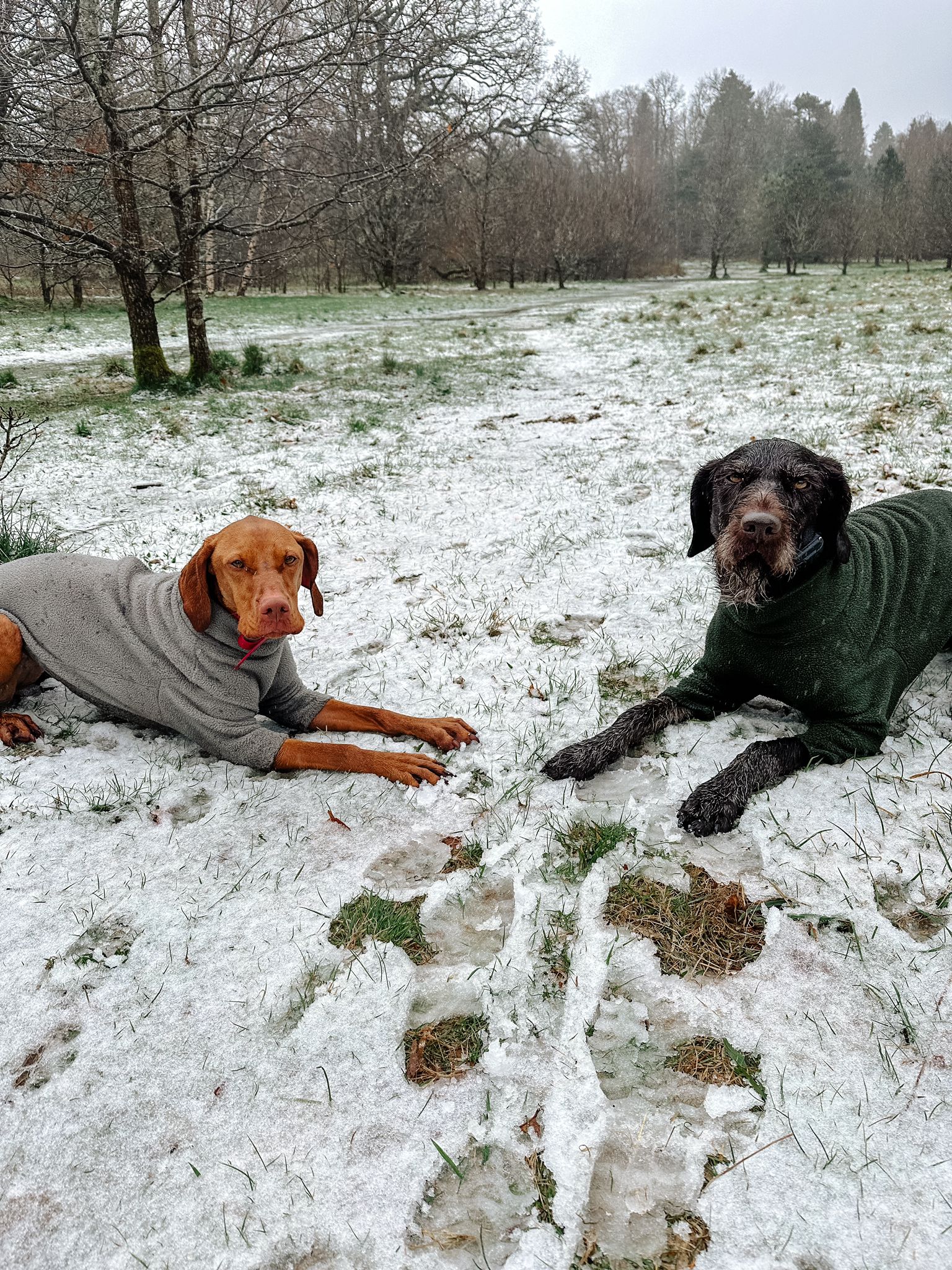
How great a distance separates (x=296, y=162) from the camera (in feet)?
36.8

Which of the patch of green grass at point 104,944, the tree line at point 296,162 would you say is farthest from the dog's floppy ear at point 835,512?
the tree line at point 296,162

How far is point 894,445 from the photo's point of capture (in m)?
6.05

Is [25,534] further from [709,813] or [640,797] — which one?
[709,813]

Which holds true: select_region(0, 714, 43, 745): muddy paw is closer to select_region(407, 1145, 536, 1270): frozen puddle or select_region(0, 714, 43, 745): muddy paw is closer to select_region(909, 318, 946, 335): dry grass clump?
select_region(407, 1145, 536, 1270): frozen puddle

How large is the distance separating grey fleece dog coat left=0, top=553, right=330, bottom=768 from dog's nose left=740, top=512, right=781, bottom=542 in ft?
5.95

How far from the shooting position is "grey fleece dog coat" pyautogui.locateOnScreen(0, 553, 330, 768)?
2.82 metres

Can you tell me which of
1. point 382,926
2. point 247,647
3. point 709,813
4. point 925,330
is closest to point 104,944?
point 382,926

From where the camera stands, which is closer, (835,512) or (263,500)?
(835,512)

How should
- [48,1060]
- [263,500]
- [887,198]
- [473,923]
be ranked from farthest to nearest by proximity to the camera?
[887,198] < [263,500] < [473,923] < [48,1060]

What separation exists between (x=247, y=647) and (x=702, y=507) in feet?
6.26

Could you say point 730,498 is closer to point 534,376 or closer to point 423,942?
point 423,942

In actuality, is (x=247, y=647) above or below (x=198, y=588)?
below

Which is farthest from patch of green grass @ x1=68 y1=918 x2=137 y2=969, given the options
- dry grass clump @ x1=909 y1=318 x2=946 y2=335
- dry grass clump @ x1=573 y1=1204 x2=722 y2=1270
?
dry grass clump @ x1=909 y1=318 x2=946 y2=335

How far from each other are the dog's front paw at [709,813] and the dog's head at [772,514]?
2.31 feet
